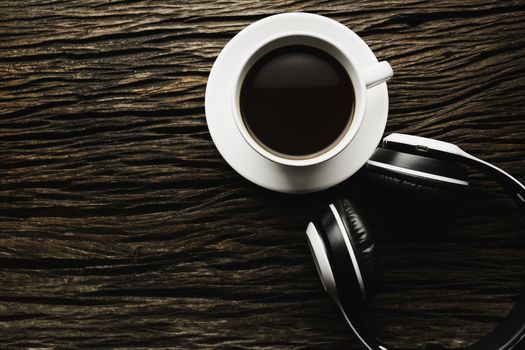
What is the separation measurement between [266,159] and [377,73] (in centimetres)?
23

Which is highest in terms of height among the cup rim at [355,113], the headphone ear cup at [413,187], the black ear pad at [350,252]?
the cup rim at [355,113]

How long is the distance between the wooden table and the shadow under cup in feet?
0.48

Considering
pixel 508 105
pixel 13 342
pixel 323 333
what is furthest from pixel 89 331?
pixel 508 105

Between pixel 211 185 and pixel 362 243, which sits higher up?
pixel 211 185

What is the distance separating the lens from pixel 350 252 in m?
0.85

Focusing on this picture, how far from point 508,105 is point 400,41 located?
0.25 metres

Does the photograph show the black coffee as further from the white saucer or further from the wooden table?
the wooden table

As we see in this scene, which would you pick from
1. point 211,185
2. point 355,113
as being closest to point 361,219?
point 355,113

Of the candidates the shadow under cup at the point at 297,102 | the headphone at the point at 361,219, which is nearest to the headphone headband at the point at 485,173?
the headphone at the point at 361,219

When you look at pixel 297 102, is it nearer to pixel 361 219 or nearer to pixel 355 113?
pixel 355 113

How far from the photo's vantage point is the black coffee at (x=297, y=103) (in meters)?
0.82

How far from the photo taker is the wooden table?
0.96m

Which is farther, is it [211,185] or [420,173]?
[211,185]

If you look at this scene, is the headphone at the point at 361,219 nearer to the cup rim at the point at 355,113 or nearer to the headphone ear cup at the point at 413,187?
the headphone ear cup at the point at 413,187
